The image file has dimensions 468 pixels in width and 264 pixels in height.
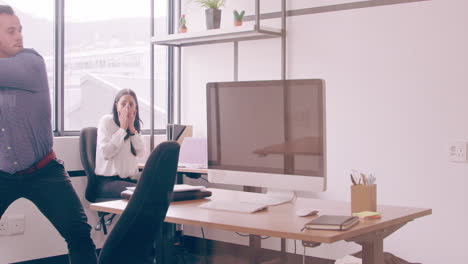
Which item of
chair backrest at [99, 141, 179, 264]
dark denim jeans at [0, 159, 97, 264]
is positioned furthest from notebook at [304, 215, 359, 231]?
dark denim jeans at [0, 159, 97, 264]

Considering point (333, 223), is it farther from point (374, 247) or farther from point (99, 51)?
point (99, 51)

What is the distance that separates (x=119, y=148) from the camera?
3947mm

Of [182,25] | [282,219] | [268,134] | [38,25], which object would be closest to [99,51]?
[38,25]

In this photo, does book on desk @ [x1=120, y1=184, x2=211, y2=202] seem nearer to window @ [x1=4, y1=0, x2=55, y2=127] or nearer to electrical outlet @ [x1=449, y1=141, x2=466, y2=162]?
electrical outlet @ [x1=449, y1=141, x2=466, y2=162]

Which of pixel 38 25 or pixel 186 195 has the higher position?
pixel 38 25

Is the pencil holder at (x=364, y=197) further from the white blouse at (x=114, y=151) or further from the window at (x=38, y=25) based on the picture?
the window at (x=38, y=25)

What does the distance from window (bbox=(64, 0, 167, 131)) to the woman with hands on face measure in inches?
15.2

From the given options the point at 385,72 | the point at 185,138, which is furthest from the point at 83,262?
the point at 385,72

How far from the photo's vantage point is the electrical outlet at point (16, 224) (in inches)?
146

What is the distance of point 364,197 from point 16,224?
2.35 meters

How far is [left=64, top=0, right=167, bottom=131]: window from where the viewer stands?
14.0ft

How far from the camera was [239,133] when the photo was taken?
2.61m

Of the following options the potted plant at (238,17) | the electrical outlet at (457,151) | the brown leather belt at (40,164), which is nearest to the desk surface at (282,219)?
the brown leather belt at (40,164)

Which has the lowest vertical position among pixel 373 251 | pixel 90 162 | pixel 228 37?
pixel 373 251
